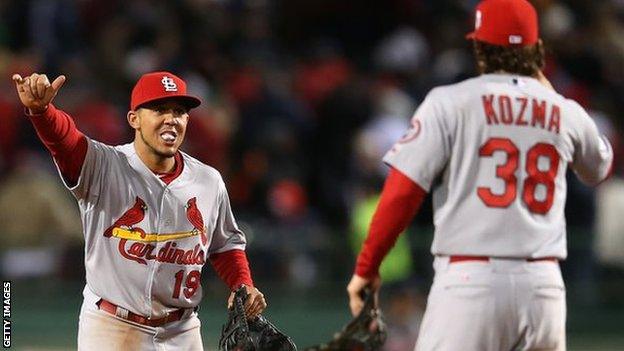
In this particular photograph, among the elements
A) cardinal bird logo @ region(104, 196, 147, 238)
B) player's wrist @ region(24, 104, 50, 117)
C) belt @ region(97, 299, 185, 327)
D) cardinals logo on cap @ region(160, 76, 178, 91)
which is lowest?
belt @ region(97, 299, 185, 327)

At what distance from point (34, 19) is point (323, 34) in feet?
9.28

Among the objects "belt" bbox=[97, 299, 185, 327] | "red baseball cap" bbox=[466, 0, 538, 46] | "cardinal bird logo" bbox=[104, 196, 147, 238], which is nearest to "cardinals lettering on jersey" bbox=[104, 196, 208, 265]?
"cardinal bird logo" bbox=[104, 196, 147, 238]

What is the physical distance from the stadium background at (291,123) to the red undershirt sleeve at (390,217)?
4.48 m

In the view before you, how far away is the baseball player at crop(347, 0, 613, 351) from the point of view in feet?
16.1

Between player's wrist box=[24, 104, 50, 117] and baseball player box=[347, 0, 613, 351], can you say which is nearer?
baseball player box=[347, 0, 613, 351]

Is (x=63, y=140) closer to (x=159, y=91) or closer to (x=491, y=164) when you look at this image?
(x=159, y=91)

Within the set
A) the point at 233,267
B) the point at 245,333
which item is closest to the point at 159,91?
the point at 233,267

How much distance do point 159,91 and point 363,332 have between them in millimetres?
1285

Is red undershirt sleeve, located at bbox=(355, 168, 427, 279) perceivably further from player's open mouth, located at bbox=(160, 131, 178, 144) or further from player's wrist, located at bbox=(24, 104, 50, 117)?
player's wrist, located at bbox=(24, 104, 50, 117)

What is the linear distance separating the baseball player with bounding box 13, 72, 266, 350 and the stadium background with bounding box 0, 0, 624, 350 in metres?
3.91

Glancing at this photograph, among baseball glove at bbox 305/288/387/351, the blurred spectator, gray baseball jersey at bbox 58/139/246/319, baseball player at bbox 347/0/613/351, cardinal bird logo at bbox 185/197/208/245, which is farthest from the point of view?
the blurred spectator

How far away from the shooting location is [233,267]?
592 centimetres

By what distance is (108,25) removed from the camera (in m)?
12.4

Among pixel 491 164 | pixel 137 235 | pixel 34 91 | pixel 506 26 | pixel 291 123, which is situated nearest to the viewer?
pixel 491 164
